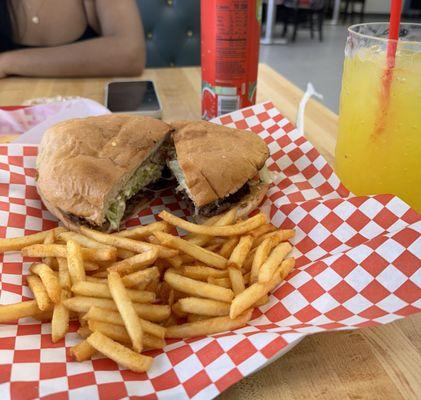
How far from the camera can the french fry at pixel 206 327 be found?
105cm

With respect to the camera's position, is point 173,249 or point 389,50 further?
point 389,50

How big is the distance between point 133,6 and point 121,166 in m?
2.28

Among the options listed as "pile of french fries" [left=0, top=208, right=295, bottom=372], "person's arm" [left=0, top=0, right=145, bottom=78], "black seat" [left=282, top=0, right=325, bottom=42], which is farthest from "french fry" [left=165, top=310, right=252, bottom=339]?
"black seat" [left=282, top=0, right=325, bottom=42]

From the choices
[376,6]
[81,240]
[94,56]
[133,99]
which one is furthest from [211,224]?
[376,6]

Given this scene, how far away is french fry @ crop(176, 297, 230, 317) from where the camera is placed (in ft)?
3.56

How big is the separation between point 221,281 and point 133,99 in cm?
138

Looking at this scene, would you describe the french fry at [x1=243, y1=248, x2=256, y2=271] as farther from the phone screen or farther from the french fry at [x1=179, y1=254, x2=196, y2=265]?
the phone screen

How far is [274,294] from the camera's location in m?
1.22

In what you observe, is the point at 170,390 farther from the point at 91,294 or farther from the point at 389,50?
the point at 389,50

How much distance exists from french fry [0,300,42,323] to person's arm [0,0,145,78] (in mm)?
2247

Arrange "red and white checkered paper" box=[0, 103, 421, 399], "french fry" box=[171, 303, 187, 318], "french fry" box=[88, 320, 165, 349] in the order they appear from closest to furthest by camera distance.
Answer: "red and white checkered paper" box=[0, 103, 421, 399] < "french fry" box=[88, 320, 165, 349] < "french fry" box=[171, 303, 187, 318]

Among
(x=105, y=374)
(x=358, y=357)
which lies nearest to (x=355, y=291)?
(x=358, y=357)

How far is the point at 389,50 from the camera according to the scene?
139cm

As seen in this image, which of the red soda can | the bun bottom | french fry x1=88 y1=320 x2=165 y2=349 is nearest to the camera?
french fry x1=88 y1=320 x2=165 y2=349
